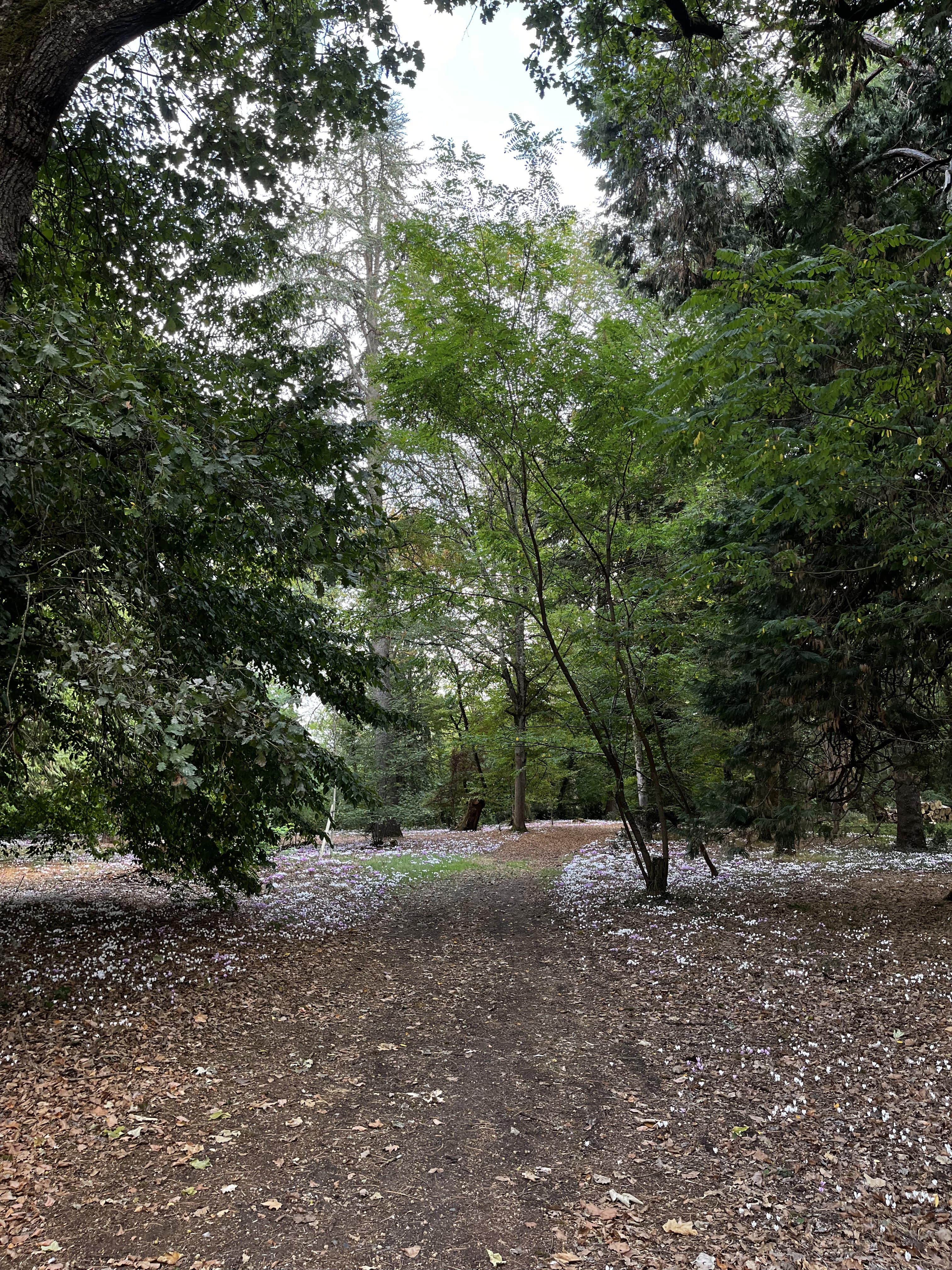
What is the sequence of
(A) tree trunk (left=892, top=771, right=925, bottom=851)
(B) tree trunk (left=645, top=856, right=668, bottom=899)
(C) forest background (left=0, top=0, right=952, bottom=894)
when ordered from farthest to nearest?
1. (A) tree trunk (left=892, top=771, right=925, bottom=851)
2. (B) tree trunk (left=645, top=856, right=668, bottom=899)
3. (C) forest background (left=0, top=0, right=952, bottom=894)

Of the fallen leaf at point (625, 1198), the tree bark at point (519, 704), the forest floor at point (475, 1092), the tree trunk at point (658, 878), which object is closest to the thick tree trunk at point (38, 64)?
the forest floor at point (475, 1092)

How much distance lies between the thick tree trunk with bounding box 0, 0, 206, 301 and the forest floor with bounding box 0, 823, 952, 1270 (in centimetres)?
420

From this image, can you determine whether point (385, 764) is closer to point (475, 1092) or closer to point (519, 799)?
point (519, 799)

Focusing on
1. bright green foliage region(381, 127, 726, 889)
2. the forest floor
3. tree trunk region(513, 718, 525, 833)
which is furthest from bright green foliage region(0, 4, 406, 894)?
tree trunk region(513, 718, 525, 833)

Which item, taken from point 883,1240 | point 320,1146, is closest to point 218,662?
point 320,1146

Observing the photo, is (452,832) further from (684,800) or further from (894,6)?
(894,6)

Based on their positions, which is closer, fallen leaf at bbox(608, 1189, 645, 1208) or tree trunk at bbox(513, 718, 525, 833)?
fallen leaf at bbox(608, 1189, 645, 1208)

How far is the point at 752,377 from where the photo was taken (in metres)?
4.60

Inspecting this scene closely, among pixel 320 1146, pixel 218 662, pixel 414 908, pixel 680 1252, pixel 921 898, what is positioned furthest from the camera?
pixel 414 908

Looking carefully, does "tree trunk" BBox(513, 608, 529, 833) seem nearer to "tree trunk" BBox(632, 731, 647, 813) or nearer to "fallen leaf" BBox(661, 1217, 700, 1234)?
"tree trunk" BBox(632, 731, 647, 813)

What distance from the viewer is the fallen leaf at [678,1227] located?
2959mm

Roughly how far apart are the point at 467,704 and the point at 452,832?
4.48 metres

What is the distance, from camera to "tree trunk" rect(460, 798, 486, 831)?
64.2 feet

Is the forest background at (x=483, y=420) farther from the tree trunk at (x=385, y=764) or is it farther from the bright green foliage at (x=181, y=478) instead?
the tree trunk at (x=385, y=764)
